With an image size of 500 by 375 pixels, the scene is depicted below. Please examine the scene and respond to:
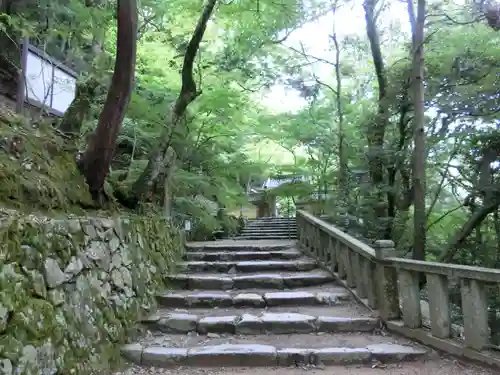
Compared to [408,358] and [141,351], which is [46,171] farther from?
[408,358]

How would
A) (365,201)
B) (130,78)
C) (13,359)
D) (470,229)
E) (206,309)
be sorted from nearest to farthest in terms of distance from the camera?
(13,359), (130,78), (206,309), (470,229), (365,201)

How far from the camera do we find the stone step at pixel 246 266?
5.91 m

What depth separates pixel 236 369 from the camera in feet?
11.0

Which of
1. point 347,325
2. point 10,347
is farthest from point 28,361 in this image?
point 347,325

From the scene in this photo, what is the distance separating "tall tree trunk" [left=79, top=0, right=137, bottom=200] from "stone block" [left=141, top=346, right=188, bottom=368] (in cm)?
173

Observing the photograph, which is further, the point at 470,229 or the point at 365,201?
the point at 365,201

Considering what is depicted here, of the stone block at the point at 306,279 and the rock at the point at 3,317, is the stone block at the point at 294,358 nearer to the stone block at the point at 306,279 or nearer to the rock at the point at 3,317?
the stone block at the point at 306,279

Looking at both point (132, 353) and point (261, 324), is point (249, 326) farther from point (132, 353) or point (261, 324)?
point (132, 353)

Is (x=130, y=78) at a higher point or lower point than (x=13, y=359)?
higher

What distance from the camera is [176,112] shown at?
17.7ft

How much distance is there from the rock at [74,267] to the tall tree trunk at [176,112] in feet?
6.71

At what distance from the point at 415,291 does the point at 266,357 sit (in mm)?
1508

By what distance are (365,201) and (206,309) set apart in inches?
151

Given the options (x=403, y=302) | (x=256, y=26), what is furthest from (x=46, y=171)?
(x=256, y=26)
